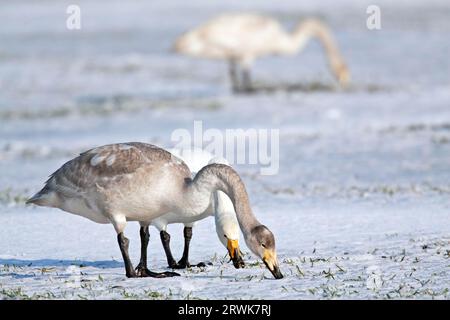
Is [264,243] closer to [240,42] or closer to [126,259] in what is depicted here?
[126,259]

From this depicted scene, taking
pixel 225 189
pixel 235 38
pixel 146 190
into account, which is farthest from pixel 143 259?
pixel 235 38

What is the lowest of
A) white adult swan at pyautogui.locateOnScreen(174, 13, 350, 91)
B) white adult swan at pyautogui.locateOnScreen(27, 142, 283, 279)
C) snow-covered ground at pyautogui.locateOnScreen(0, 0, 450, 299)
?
snow-covered ground at pyautogui.locateOnScreen(0, 0, 450, 299)

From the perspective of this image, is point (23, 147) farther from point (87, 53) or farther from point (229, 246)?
point (87, 53)

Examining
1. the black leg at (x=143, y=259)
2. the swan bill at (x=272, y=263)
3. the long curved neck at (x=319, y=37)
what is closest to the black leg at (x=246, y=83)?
the long curved neck at (x=319, y=37)

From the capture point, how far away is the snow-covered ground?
20.5 feet

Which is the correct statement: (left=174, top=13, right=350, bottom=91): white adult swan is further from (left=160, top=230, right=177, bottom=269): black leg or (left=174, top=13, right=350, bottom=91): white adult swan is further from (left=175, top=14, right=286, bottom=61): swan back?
(left=160, top=230, right=177, bottom=269): black leg

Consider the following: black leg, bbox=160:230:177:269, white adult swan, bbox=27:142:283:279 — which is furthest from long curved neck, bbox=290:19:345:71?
white adult swan, bbox=27:142:283:279

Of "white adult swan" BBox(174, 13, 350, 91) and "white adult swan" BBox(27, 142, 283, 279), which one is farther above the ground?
"white adult swan" BBox(174, 13, 350, 91)

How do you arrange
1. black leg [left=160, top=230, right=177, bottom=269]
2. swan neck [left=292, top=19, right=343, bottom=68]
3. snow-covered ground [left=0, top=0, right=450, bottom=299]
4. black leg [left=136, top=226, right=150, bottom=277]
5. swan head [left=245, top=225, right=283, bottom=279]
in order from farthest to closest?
swan neck [left=292, top=19, right=343, bottom=68] < black leg [left=160, top=230, right=177, bottom=269] < black leg [left=136, top=226, right=150, bottom=277] < snow-covered ground [left=0, top=0, right=450, bottom=299] < swan head [left=245, top=225, right=283, bottom=279]

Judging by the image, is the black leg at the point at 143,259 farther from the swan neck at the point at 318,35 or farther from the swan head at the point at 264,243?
the swan neck at the point at 318,35

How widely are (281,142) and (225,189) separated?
7.91 meters

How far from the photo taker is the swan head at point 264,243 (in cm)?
587

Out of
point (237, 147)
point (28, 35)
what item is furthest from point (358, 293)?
point (28, 35)

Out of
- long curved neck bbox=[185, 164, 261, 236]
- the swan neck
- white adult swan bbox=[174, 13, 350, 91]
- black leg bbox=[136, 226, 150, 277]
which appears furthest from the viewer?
the swan neck
